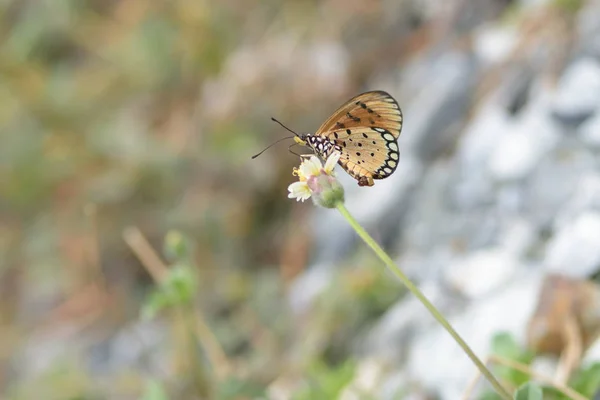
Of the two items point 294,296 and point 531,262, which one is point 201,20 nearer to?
point 294,296

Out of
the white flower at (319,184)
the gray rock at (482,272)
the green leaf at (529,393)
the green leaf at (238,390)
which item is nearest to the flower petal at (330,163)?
the white flower at (319,184)

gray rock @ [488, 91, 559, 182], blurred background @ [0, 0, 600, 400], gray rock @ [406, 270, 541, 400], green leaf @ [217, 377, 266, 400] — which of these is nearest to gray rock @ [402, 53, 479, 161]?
blurred background @ [0, 0, 600, 400]

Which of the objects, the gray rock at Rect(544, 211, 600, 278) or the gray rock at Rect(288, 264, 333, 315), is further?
the gray rock at Rect(288, 264, 333, 315)

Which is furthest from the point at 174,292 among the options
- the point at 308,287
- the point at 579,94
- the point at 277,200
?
the point at 277,200

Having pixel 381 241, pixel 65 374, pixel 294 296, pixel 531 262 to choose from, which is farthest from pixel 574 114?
pixel 65 374

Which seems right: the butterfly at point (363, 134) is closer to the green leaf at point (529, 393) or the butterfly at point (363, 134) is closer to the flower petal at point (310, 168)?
the flower petal at point (310, 168)

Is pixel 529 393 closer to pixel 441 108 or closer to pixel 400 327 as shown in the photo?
pixel 400 327

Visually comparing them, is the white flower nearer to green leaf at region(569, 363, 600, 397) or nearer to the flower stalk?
the flower stalk
